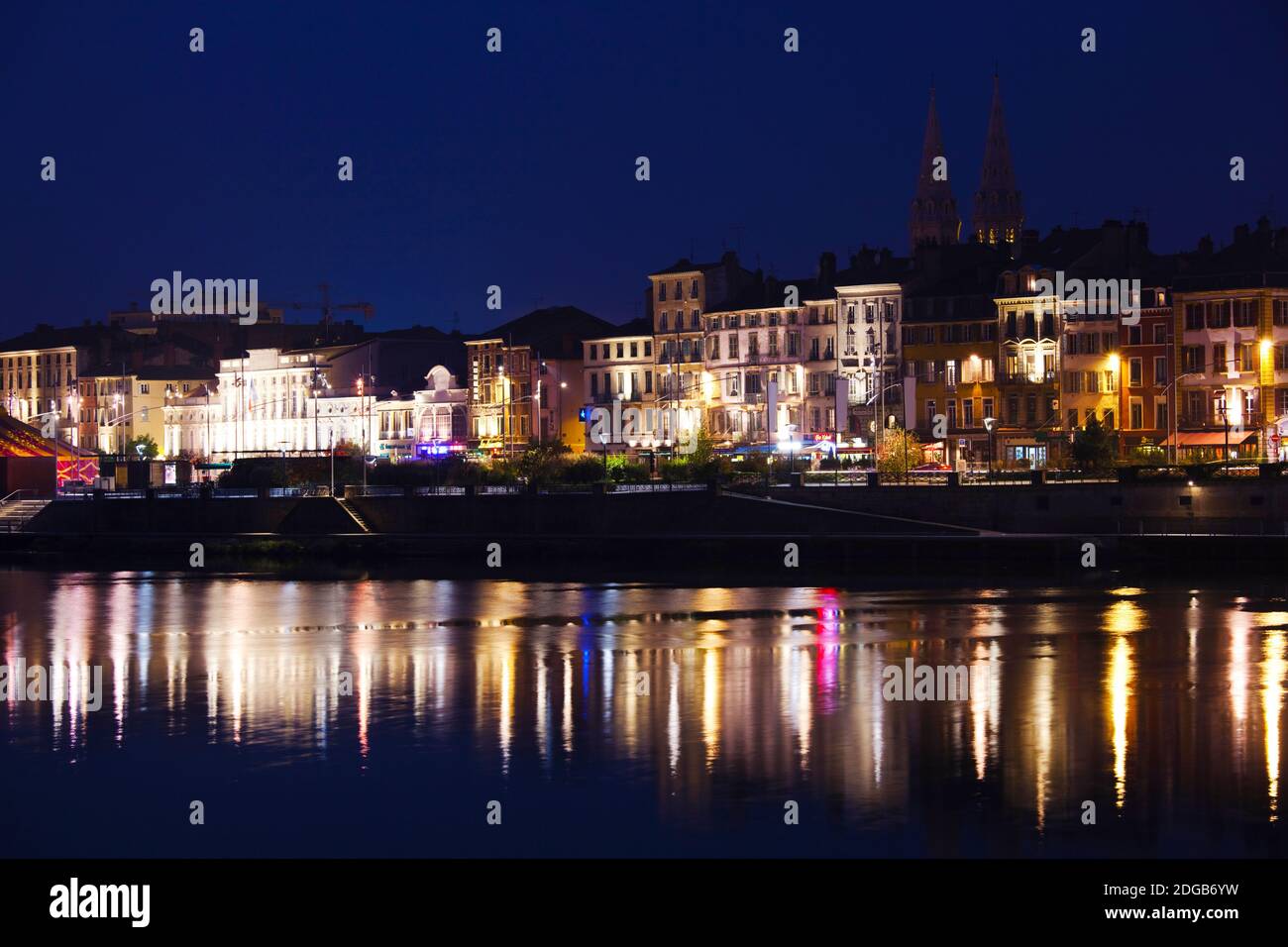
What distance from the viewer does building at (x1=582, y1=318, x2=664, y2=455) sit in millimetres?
128000

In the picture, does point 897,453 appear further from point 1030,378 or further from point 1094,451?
point 1030,378

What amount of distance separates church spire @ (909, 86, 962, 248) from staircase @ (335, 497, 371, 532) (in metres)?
77.3

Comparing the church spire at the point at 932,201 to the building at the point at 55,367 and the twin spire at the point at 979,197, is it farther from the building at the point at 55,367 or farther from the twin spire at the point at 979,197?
the building at the point at 55,367

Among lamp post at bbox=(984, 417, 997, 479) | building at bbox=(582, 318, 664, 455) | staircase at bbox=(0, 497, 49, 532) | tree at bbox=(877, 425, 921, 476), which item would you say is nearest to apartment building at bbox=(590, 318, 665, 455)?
building at bbox=(582, 318, 664, 455)

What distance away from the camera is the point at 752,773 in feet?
102

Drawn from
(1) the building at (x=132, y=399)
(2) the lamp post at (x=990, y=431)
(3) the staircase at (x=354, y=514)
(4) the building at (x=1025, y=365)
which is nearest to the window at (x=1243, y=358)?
(4) the building at (x=1025, y=365)

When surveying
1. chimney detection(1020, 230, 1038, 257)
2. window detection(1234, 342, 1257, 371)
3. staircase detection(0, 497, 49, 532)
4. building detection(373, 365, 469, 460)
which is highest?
chimney detection(1020, 230, 1038, 257)

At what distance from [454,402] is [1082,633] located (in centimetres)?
9932

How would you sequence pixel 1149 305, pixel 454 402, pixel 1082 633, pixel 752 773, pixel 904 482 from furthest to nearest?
pixel 454 402
pixel 1149 305
pixel 904 482
pixel 1082 633
pixel 752 773

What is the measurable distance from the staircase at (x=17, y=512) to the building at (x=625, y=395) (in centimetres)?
3891

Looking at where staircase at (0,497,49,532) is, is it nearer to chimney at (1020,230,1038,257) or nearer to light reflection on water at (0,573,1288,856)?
light reflection on water at (0,573,1288,856)

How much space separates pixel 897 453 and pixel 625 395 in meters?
39.1
